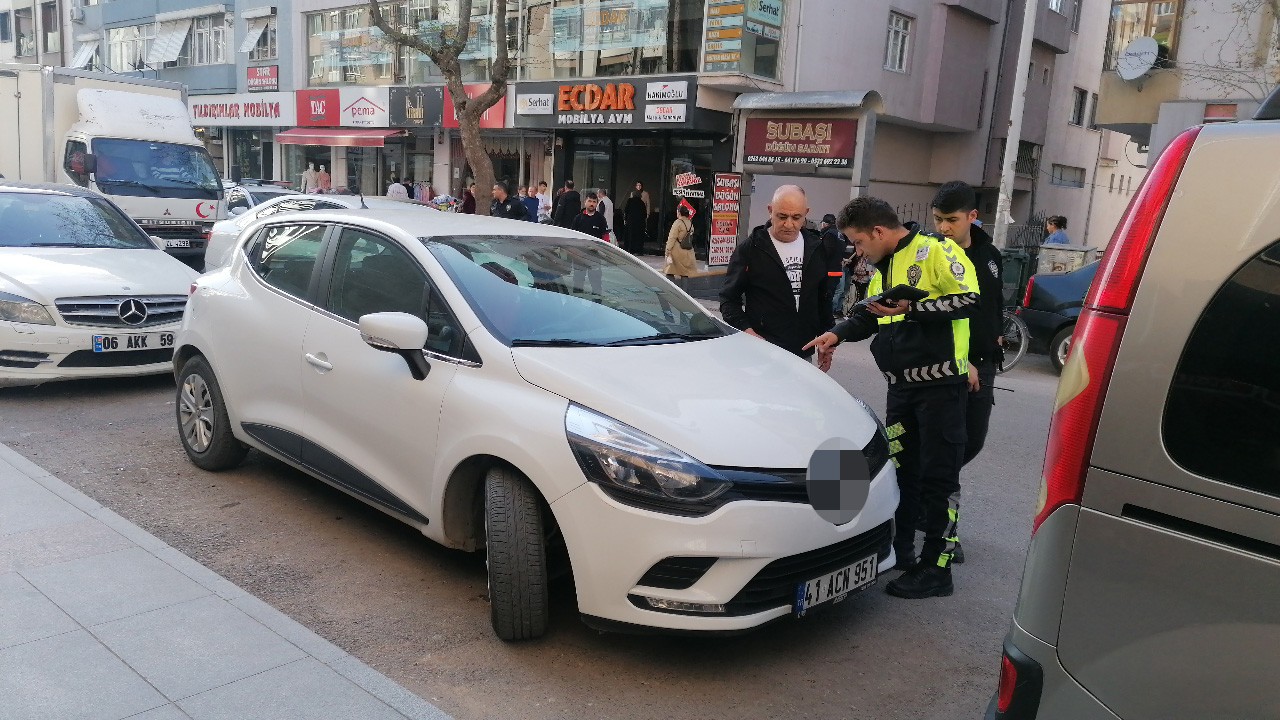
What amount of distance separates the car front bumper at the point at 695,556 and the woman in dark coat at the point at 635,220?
18101mm

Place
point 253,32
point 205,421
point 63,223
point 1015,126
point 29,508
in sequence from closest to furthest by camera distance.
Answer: point 29,508, point 205,421, point 63,223, point 1015,126, point 253,32

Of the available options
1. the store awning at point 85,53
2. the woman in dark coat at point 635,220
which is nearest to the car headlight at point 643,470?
the woman in dark coat at point 635,220

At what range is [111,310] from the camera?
720cm

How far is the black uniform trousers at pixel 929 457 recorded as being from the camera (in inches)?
169

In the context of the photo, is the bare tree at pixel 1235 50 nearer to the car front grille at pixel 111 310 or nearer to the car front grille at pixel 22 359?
the car front grille at pixel 111 310

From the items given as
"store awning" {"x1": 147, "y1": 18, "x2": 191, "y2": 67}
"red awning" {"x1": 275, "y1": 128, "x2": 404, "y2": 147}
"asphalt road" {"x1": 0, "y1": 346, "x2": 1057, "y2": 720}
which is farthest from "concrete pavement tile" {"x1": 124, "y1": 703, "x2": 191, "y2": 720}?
"store awning" {"x1": 147, "y1": 18, "x2": 191, "y2": 67}

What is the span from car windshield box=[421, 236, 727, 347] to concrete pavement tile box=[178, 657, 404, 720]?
1.44 metres

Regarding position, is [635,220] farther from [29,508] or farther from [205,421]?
[29,508]

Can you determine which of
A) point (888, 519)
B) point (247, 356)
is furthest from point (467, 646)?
point (247, 356)

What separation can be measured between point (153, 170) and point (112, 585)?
1196cm

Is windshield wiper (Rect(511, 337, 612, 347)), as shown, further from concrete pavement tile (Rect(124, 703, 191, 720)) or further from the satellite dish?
the satellite dish

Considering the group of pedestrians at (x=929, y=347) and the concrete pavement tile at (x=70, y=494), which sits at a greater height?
the group of pedestrians at (x=929, y=347)

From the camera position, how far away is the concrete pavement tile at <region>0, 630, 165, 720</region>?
2992 mm

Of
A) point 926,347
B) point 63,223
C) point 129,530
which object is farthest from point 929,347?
point 63,223
